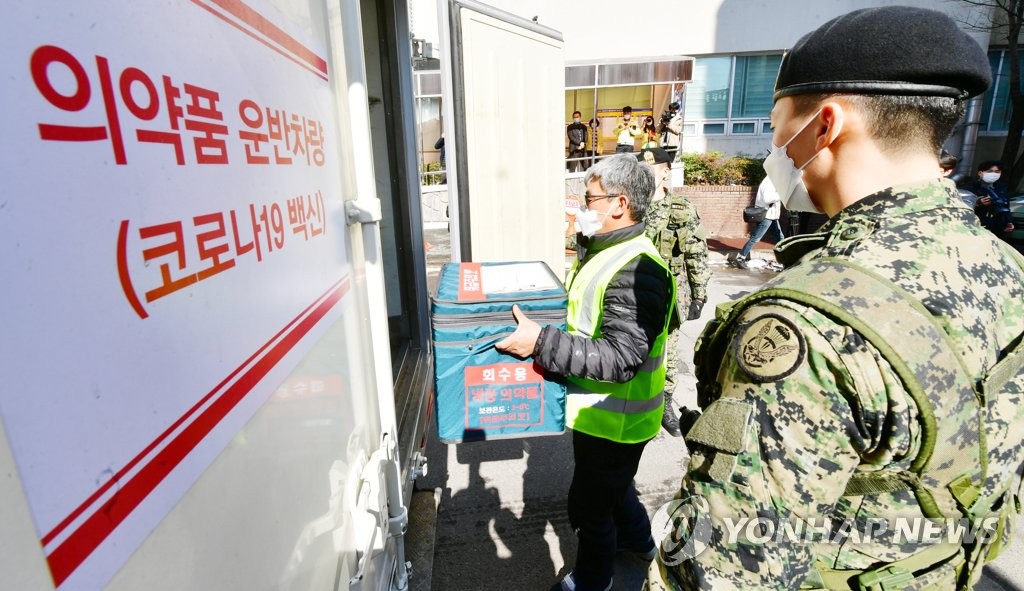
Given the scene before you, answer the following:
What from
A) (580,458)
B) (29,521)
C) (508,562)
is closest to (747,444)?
(29,521)

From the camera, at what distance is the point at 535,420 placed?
77.2 inches

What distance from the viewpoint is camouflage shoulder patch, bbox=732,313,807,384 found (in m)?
0.93

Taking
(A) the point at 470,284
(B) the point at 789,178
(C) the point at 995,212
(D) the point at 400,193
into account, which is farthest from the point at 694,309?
(C) the point at 995,212

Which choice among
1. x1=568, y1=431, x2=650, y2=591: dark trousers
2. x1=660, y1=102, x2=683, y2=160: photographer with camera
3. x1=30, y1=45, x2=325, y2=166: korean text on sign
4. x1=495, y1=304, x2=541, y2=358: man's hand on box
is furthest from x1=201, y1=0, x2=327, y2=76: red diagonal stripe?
x1=660, y1=102, x2=683, y2=160: photographer with camera

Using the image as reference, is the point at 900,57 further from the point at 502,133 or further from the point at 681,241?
the point at 681,241

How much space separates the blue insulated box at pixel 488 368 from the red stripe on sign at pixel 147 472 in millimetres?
939

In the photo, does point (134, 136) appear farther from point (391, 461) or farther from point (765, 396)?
point (391, 461)

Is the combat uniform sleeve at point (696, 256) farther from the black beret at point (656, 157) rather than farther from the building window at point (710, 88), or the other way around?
the building window at point (710, 88)

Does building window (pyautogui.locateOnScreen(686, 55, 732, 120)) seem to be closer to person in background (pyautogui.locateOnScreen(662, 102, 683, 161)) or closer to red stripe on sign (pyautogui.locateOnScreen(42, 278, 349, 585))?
person in background (pyautogui.locateOnScreen(662, 102, 683, 161))

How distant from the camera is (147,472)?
0.55m

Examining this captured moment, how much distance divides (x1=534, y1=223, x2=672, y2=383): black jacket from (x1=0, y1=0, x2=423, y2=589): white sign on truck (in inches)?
36.3

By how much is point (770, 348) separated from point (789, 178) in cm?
52

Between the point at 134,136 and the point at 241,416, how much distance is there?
39 centimetres

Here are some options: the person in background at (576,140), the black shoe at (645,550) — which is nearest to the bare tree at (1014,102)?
the person in background at (576,140)
